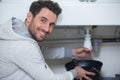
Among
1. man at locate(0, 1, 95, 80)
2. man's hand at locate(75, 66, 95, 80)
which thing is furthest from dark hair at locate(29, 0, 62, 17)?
man's hand at locate(75, 66, 95, 80)

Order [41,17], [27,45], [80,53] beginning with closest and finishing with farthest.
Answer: [27,45]
[41,17]
[80,53]

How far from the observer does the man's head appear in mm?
1223

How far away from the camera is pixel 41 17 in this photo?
4.00ft

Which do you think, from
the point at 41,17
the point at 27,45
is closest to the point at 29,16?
the point at 41,17

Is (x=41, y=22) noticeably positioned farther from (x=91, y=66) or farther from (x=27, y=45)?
(x=91, y=66)

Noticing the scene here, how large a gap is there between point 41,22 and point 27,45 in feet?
0.67

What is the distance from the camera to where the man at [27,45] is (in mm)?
1081

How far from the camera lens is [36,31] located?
125 cm

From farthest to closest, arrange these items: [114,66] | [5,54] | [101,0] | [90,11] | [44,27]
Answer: [114,66] < [101,0] < [90,11] < [44,27] < [5,54]

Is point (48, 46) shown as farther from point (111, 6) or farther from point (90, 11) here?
point (111, 6)

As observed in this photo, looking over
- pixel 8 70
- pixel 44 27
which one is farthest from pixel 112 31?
pixel 8 70

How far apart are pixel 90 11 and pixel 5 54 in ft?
2.15

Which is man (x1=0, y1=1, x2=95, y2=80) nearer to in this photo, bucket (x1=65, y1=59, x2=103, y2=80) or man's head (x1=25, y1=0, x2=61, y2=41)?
man's head (x1=25, y1=0, x2=61, y2=41)

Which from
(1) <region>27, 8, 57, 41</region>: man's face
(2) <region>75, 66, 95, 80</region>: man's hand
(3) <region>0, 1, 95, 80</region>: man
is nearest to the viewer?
(3) <region>0, 1, 95, 80</region>: man
